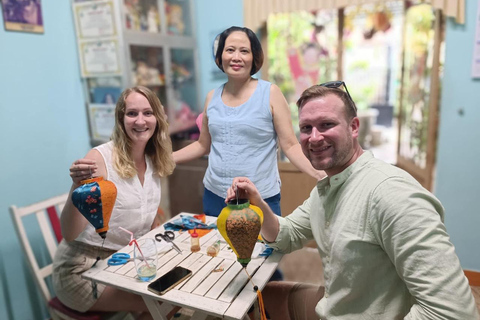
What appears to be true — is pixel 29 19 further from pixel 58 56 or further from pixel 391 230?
pixel 391 230

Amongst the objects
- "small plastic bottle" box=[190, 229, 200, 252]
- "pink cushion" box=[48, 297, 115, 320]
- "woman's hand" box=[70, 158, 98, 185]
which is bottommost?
"pink cushion" box=[48, 297, 115, 320]

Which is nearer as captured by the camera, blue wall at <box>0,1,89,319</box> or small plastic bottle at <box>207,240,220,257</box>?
small plastic bottle at <box>207,240,220,257</box>

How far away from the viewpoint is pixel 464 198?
245cm

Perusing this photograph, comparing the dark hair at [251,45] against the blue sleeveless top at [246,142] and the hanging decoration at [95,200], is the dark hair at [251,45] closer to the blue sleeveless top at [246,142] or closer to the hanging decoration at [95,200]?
the blue sleeveless top at [246,142]

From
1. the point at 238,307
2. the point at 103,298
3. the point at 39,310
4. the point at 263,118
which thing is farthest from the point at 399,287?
the point at 39,310

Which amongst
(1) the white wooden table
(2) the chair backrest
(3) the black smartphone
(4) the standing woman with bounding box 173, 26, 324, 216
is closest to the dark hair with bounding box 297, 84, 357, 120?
(4) the standing woman with bounding box 173, 26, 324, 216

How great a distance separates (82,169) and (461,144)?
2370 millimetres

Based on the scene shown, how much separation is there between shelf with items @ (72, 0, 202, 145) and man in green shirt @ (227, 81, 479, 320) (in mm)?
1756

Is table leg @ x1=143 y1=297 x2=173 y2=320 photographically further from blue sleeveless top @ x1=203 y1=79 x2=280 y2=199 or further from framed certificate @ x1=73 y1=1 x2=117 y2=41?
framed certificate @ x1=73 y1=1 x2=117 y2=41

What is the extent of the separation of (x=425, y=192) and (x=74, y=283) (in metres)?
1.45

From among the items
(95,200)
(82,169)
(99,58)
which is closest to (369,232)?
(95,200)

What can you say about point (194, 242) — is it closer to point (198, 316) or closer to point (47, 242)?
point (198, 316)

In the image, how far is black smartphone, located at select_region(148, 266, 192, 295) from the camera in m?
1.20

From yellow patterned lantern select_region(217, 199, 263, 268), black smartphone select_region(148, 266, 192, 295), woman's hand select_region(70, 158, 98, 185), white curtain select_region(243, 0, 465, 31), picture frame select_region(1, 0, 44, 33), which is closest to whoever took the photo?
yellow patterned lantern select_region(217, 199, 263, 268)
